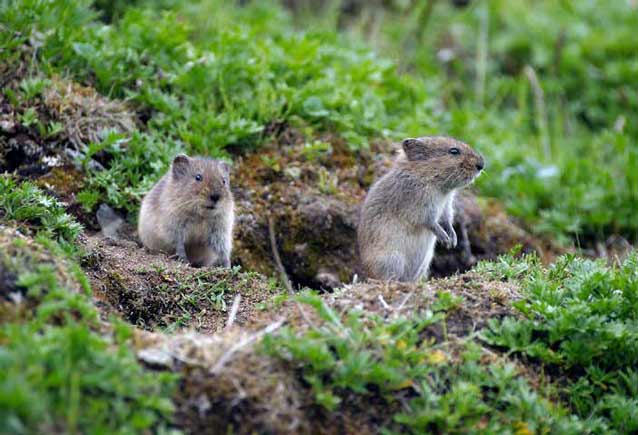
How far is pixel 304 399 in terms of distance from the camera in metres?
4.20

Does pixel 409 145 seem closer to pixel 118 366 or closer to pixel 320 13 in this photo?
pixel 118 366

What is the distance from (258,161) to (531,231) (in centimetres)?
310

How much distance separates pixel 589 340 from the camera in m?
4.80

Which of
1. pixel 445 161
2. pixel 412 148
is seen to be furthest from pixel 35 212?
pixel 445 161

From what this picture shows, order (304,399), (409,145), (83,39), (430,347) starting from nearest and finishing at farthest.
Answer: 1. (304,399)
2. (430,347)
3. (409,145)
4. (83,39)

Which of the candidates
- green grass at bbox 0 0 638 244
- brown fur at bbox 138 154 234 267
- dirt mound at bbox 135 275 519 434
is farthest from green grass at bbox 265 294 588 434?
green grass at bbox 0 0 638 244

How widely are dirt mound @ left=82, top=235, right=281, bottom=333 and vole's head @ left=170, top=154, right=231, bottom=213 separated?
2.16 ft

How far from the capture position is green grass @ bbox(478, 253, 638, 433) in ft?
15.4

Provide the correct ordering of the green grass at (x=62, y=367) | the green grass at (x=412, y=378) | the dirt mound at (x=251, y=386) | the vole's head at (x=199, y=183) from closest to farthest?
1. the green grass at (x=62, y=367)
2. the dirt mound at (x=251, y=386)
3. the green grass at (x=412, y=378)
4. the vole's head at (x=199, y=183)

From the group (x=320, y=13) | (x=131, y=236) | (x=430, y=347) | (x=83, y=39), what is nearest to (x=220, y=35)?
(x=83, y=39)

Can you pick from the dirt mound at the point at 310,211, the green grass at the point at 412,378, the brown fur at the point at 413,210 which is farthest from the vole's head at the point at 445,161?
the green grass at the point at 412,378

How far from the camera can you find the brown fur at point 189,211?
265 inches

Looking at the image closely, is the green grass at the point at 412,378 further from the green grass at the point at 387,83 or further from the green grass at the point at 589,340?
the green grass at the point at 387,83

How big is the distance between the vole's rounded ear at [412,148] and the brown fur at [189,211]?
1.53 metres
